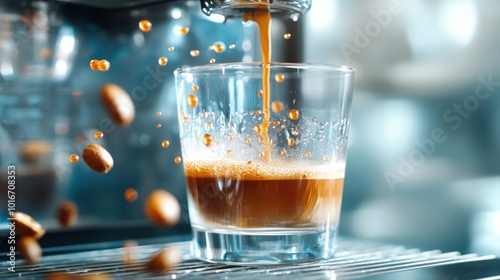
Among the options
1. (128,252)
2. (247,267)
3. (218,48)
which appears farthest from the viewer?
(218,48)

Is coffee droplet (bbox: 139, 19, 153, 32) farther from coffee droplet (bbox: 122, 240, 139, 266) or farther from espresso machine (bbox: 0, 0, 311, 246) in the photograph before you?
coffee droplet (bbox: 122, 240, 139, 266)

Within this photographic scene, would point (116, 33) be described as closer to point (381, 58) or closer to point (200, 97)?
point (200, 97)

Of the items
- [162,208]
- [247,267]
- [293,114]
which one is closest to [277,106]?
[293,114]

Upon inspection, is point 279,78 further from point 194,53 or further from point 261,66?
point 194,53

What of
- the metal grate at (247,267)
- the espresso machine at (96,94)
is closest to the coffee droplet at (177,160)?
the espresso machine at (96,94)

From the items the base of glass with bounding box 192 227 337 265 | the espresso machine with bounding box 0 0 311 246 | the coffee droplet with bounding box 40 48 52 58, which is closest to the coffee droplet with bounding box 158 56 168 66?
the espresso machine with bounding box 0 0 311 246

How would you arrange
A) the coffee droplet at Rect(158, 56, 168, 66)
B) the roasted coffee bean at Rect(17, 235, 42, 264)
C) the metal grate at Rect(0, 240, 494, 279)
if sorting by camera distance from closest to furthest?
the metal grate at Rect(0, 240, 494, 279) < the roasted coffee bean at Rect(17, 235, 42, 264) < the coffee droplet at Rect(158, 56, 168, 66)

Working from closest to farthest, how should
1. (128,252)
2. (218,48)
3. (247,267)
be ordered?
(247,267), (128,252), (218,48)
